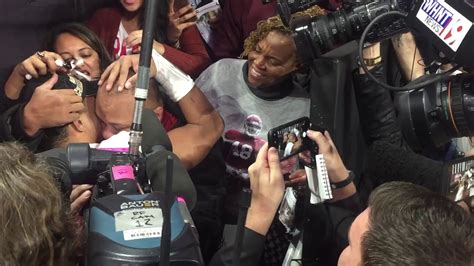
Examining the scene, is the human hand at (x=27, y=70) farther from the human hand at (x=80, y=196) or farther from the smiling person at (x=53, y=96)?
the human hand at (x=80, y=196)

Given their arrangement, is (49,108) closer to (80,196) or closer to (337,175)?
(80,196)

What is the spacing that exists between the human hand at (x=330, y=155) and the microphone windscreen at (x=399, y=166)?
317 millimetres

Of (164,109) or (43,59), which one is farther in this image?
(164,109)

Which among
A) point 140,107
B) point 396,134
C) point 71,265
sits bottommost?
point 396,134

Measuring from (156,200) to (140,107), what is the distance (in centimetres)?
23

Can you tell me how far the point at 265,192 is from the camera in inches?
45.4

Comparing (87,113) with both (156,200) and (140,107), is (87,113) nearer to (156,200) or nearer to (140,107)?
(140,107)

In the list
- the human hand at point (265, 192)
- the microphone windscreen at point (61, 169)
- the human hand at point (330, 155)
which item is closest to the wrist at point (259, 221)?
the human hand at point (265, 192)

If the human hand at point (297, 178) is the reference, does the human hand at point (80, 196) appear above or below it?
above

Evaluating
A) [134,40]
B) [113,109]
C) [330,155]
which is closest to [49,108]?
[113,109]

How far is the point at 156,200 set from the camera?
0.70 m

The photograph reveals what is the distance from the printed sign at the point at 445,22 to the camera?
3.23 ft

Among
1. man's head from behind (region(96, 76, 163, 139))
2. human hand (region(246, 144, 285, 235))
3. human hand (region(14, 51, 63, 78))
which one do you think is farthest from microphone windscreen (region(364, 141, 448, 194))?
human hand (region(14, 51, 63, 78))

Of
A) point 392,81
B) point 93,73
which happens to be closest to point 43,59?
point 93,73
